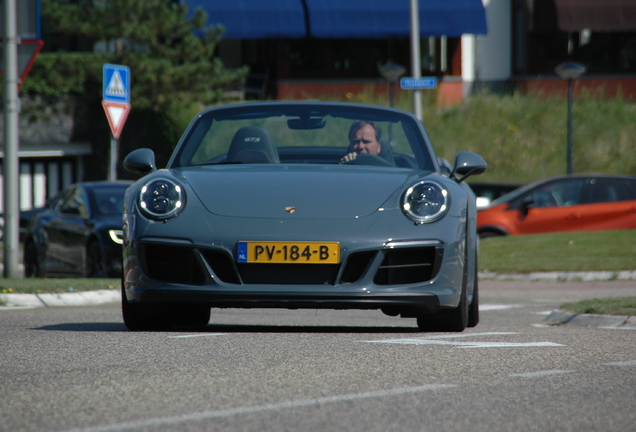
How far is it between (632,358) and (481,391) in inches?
59.7

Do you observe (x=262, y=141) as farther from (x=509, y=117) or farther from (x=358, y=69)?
(x=358, y=69)

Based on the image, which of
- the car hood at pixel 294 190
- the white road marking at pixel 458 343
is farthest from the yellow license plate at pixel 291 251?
the white road marking at pixel 458 343

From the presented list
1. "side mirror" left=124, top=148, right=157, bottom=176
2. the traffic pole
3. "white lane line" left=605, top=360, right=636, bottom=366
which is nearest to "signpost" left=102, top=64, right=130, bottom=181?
the traffic pole

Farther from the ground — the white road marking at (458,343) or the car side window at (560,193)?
the white road marking at (458,343)

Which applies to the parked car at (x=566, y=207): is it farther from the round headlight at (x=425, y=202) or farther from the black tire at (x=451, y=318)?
the round headlight at (x=425, y=202)

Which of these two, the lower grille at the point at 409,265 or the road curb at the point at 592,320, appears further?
the road curb at the point at 592,320

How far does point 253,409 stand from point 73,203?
9.90 metres

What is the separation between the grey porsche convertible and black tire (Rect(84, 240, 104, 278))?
20.6ft

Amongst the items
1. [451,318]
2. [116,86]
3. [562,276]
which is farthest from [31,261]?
[451,318]

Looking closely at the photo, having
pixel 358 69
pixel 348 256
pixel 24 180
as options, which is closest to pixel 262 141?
pixel 348 256

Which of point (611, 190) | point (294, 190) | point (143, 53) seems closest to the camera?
point (294, 190)

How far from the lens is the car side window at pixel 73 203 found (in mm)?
13352

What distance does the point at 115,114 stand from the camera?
1477cm

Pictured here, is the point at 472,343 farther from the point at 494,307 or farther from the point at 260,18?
the point at 260,18
